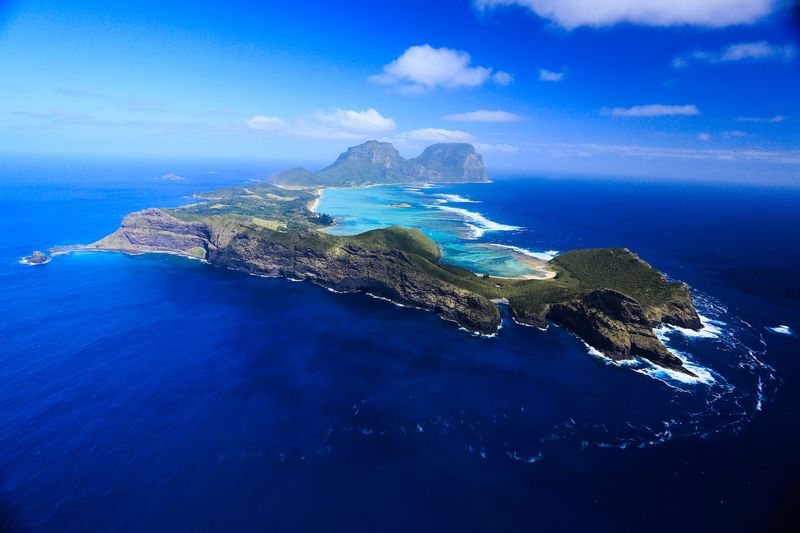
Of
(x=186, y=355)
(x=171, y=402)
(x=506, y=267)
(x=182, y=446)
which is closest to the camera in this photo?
(x=182, y=446)

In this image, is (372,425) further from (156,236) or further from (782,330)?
(156,236)

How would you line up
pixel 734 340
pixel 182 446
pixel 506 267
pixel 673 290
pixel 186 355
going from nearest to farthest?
pixel 182 446 < pixel 186 355 < pixel 734 340 < pixel 673 290 < pixel 506 267

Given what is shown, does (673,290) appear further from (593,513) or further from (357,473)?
(357,473)

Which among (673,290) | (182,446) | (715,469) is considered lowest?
(182,446)

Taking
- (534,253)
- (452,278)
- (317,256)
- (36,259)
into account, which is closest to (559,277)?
(452,278)

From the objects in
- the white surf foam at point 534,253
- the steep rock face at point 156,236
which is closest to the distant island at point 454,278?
the steep rock face at point 156,236

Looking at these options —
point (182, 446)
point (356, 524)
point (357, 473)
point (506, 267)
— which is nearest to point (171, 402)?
point (182, 446)
